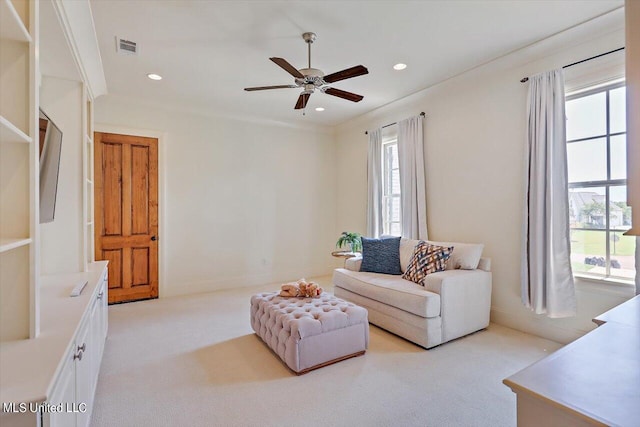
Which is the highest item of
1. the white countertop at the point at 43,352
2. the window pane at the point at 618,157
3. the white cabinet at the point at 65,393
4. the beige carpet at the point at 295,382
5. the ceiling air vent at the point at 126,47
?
the ceiling air vent at the point at 126,47

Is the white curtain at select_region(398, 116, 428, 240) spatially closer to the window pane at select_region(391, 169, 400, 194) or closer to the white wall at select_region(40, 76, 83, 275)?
the window pane at select_region(391, 169, 400, 194)

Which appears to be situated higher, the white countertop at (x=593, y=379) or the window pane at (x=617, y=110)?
the window pane at (x=617, y=110)

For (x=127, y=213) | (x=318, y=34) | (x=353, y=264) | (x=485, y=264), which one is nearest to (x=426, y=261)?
(x=485, y=264)

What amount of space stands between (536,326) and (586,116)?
2.13m

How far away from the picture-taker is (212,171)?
504 cm

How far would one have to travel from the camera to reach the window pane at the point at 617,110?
2.72 meters

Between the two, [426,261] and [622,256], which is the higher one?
[622,256]

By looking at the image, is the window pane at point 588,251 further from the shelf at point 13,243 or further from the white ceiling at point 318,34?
the shelf at point 13,243

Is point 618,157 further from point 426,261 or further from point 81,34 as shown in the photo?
point 81,34

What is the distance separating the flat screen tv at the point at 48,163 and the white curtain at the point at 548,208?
13.6ft

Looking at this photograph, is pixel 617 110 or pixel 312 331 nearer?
pixel 312 331

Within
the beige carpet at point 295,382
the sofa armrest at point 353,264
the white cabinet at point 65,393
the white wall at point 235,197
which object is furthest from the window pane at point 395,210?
the white cabinet at point 65,393

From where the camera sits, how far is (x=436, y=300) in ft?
9.32

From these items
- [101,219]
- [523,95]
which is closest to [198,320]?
[101,219]
